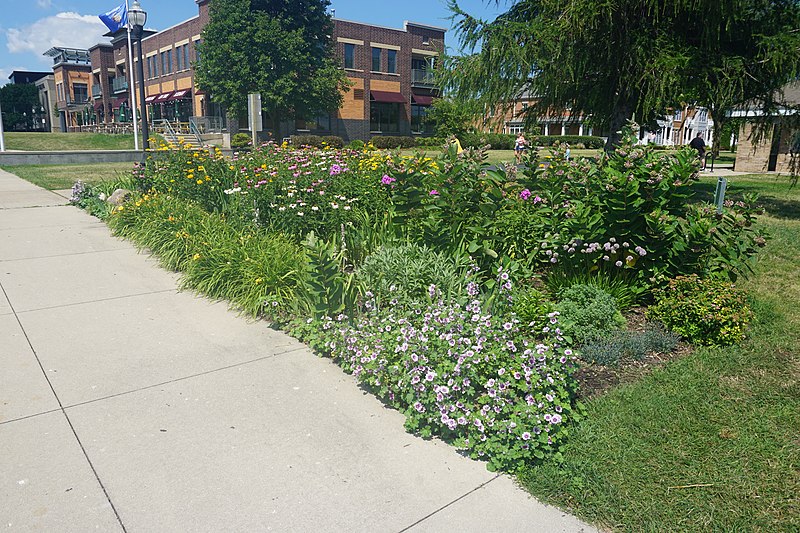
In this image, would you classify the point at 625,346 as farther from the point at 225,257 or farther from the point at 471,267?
the point at 225,257

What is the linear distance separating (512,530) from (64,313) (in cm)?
483

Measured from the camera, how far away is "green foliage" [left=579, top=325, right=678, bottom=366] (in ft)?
14.5

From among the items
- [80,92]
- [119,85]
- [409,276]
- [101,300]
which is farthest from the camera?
[80,92]

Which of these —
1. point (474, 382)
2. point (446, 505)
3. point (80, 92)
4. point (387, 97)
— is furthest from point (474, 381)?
point (80, 92)

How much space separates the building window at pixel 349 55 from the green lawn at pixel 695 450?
43407mm

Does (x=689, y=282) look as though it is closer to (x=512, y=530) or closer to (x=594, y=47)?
(x=512, y=530)

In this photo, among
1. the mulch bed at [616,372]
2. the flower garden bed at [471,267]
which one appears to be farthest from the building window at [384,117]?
the mulch bed at [616,372]

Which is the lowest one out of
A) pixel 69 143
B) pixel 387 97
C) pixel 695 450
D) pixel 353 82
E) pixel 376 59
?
pixel 695 450

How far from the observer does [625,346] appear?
14.8 ft

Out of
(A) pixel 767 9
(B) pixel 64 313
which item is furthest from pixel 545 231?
(A) pixel 767 9

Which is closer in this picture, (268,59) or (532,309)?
(532,309)

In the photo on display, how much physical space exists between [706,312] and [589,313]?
854 mm

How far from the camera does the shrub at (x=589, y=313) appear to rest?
4684 millimetres

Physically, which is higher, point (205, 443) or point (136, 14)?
point (136, 14)
